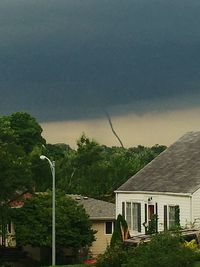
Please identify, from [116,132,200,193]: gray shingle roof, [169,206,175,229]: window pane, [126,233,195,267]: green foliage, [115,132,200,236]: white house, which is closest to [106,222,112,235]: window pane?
[115,132,200,236]: white house

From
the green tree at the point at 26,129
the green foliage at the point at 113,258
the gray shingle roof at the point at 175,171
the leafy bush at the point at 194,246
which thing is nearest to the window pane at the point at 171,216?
the gray shingle roof at the point at 175,171

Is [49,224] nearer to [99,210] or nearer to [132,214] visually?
[132,214]

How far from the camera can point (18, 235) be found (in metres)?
54.4

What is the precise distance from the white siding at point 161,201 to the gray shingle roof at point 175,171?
1.25ft

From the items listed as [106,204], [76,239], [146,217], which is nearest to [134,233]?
[146,217]

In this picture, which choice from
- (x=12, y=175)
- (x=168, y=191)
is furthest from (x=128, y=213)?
(x=12, y=175)

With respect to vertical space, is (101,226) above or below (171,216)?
below

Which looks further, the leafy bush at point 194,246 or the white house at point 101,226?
the white house at point 101,226

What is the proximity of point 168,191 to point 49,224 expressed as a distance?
10738 mm

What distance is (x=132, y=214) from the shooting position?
51344mm

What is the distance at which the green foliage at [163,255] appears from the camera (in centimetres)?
3144

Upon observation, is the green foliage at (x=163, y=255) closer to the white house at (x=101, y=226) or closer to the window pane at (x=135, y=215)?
the window pane at (x=135, y=215)

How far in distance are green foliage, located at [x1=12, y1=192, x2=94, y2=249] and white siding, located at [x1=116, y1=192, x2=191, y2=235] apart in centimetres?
323

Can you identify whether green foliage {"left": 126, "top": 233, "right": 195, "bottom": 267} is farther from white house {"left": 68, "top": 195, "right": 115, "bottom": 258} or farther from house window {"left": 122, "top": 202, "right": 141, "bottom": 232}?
white house {"left": 68, "top": 195, "right": 115, "bottom": 258}
